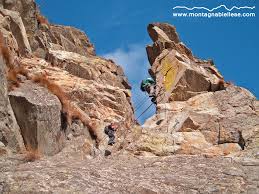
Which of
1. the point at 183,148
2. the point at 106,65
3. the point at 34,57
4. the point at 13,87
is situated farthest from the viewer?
the point at 106,65

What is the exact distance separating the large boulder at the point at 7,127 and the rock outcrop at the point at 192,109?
7134 mm

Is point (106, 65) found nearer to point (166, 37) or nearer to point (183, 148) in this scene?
point (166, 37)

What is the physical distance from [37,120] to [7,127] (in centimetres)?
207

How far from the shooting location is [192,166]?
1886cm

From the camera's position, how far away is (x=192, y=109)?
34.3m

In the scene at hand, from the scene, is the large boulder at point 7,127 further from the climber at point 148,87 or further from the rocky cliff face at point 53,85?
the climber at point 148,87

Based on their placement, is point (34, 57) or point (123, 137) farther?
point (34, 57)

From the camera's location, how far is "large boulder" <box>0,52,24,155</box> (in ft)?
64.7

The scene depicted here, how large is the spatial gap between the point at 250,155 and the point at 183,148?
506 cm

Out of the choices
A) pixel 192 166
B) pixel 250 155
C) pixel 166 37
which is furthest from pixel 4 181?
pixel 166 37

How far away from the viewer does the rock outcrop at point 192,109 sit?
26625 millimetres

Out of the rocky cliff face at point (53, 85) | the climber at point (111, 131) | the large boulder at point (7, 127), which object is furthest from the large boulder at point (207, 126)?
the large boulder at point (7, 127)

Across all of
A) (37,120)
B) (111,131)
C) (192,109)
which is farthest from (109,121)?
(37,120)

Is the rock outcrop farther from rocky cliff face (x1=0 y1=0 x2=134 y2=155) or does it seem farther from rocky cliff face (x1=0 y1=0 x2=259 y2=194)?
rocky cliff face (x1=0 y1=0 x2=134 y2=155)
